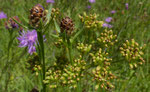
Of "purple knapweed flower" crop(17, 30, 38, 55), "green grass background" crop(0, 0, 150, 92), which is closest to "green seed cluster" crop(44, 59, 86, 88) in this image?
"green grass background" crop(0, 0, 150, 92)

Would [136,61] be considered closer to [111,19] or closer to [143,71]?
[143,71]

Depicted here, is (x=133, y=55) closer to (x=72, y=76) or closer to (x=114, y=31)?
(x=72, y=76)

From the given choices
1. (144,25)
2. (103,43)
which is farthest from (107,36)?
(144,25)

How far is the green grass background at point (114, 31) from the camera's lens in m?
1.54

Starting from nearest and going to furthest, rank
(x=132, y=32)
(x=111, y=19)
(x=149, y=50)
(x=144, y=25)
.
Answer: (x=149, y=50) → (x=132, y=32) → (x=144, y=25) → (x=111, y=19)

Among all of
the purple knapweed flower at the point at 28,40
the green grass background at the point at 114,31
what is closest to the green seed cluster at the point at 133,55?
the green grass background at the point at 114,31

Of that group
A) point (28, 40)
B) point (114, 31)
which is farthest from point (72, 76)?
point (114, 31)

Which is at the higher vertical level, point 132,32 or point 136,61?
point 132,32

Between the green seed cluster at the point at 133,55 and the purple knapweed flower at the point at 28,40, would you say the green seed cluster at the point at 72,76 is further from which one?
the purple knapweed flower at the point at 28,40

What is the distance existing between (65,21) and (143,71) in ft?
6.02

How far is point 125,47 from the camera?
3.69ft

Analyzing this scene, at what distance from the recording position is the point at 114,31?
2582mm

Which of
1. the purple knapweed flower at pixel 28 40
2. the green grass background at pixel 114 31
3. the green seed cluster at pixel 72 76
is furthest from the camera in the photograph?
the purple knapweed flower at pixel 28 40

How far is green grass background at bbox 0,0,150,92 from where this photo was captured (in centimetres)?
154
